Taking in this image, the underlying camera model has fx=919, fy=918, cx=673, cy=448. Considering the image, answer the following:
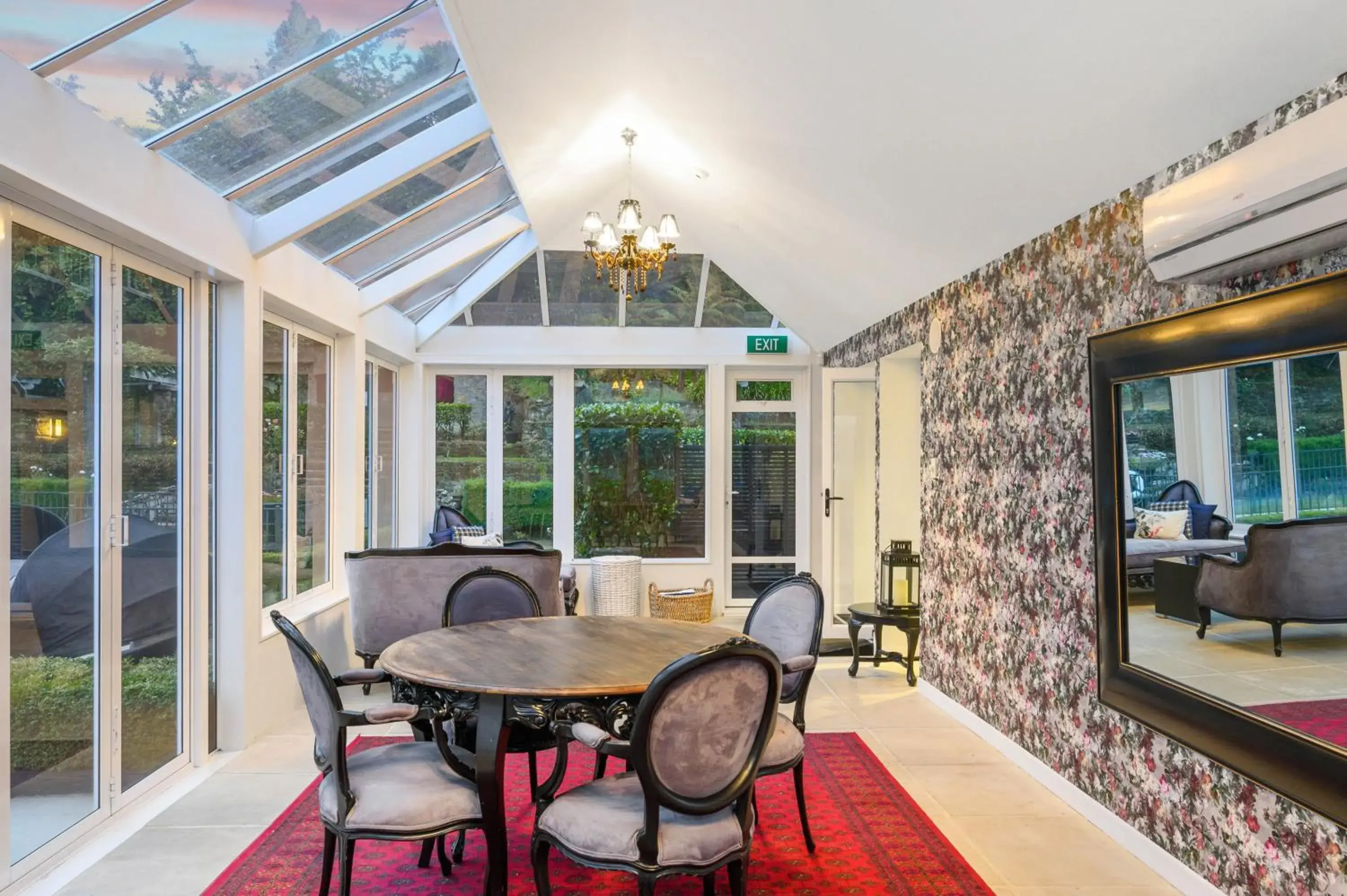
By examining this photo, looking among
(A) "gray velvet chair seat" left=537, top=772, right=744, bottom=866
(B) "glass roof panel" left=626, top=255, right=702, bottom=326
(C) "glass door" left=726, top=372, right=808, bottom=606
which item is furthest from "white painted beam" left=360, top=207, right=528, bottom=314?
(A) "gray velvet chair seat" left=537, top=772, right=744, bottom=866

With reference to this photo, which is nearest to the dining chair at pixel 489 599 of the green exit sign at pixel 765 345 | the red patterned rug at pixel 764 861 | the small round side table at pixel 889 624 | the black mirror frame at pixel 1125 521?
the red patterned rug at pixel 764 861

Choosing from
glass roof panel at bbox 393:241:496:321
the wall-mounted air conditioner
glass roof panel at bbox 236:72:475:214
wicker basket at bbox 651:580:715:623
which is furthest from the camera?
wicker basket at bbox 651:580:715:623

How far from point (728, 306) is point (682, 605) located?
104 inches

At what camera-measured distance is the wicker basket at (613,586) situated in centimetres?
777

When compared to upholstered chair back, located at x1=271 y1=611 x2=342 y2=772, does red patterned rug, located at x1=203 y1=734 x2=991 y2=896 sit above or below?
below

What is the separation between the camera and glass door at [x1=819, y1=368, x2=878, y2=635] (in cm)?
684

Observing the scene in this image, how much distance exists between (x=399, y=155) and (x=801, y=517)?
16.3 ft

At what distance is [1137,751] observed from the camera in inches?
124

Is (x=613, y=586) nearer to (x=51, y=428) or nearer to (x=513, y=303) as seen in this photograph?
(x=513, y=303)

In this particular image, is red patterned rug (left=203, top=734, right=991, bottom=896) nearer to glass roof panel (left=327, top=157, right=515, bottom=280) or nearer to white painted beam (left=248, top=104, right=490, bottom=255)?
white painted beam (left=248, top=104, right=490, bottom=255)

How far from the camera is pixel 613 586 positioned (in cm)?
779

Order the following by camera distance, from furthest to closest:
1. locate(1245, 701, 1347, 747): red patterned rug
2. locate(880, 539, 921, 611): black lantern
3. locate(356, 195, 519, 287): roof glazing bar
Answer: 1. locate(356, 195, 519, 287): roof glazing bar
2. locate(880, 539, 921, 611): black lantern
3. locate(1245, 701, 1347, 747): red patterned rug

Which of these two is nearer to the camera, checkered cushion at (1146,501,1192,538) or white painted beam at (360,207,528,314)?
checkered cushion at (1146,501,1192,538)

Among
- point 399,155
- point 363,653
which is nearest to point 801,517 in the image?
point 363,653
